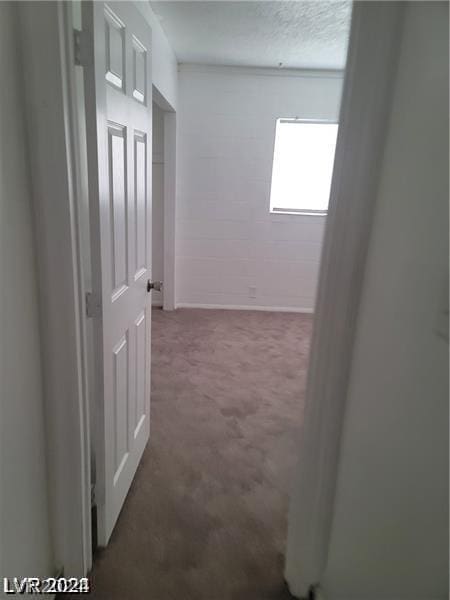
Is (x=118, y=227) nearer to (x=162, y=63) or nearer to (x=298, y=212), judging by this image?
(x=162, y=63)

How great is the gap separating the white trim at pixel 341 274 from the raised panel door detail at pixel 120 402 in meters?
0.74

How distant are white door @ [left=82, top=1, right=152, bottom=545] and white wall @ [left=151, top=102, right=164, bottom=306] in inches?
102

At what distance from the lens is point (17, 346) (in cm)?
111

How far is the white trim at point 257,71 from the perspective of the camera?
4.00 m

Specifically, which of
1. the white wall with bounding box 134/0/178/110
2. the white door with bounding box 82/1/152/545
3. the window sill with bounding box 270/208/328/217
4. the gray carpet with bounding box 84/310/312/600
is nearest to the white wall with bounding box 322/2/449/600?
the gray carpet with bounding box 84/310/312/600

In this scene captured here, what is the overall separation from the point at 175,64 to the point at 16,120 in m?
3.35

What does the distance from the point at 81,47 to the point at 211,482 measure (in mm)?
1864

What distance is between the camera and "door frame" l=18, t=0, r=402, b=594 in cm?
103

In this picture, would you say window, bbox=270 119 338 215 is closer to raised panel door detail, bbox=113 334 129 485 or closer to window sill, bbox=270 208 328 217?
window sill, bbox=270 208 328 217

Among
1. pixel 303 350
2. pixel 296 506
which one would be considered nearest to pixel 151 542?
pixel 296 506

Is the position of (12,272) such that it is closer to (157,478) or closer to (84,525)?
(84,525)

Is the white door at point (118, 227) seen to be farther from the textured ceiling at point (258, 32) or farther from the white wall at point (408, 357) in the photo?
the textured ceiling at point (258, 32)

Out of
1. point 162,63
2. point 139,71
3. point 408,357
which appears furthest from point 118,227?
point 162,63

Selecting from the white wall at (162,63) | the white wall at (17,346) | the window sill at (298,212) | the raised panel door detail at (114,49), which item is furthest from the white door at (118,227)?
the window sill at (298,212)
